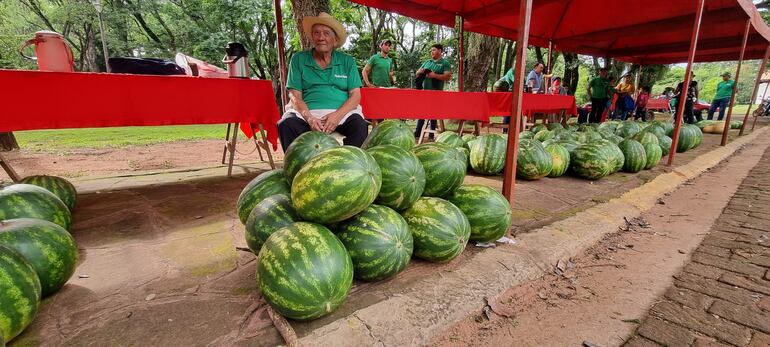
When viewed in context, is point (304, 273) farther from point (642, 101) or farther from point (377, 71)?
point (642, 101)

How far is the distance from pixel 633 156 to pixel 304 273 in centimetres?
480

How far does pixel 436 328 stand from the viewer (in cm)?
155

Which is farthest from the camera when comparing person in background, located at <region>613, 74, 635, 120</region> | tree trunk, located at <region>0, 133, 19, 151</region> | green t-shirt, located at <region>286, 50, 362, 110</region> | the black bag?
person in background, located at <region>613, 74, 635, 120</region>

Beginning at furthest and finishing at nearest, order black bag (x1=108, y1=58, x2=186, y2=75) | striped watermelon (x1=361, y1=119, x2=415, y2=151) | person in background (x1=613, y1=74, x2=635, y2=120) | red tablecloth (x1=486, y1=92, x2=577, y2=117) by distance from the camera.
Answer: person in background (x1=613, y1=74, x2=635, y2=120) → red tablecloth (x1=486, y1=92, x2=577, y2=117) → black bag (x1=108, y1=58, x2=186, y2=75) → striped watermelon (x1=361, y1=119, x2=415, y2=151)

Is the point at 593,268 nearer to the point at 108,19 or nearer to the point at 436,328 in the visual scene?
the point at 436,328

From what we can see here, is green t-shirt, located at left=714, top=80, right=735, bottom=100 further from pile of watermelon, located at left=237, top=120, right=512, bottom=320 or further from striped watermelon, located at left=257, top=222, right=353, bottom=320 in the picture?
striped watermelon, located at left=257, top=222, right=353, bottom=320

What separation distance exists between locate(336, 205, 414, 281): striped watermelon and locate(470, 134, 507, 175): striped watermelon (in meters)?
2.41

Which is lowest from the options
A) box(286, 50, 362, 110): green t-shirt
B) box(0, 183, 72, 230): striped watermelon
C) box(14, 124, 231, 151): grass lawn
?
box(14, 124, 231, 151): grass lawn

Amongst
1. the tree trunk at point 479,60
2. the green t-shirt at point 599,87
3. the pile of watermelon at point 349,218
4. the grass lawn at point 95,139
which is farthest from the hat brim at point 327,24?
the green t-shirt at point 599,87

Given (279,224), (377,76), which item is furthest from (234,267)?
(377,76)

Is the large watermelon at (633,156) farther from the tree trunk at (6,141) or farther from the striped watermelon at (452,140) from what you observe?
the tree trunk at (6,141)

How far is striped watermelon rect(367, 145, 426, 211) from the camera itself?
1.82 metres

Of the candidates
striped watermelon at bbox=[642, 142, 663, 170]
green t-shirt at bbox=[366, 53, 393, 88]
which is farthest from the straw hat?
striped watermelon at bbox=[642, 142, 663, 170]

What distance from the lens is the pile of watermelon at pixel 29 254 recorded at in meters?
1.25
